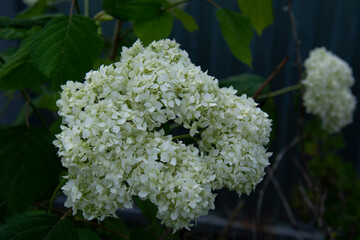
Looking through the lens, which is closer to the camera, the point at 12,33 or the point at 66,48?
the point at 66,48

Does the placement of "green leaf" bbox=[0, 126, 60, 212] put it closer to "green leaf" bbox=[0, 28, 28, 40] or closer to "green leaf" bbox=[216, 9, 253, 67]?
"green leaf" bbox=[0, 28, 28, 40]

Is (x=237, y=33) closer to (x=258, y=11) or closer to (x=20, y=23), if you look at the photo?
(x=258, y=11)

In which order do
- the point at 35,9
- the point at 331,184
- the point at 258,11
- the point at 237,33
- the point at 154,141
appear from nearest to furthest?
the point at 154,141, the point at 237,33, the point at 258,11, the point at 35,9, the point at 331,184

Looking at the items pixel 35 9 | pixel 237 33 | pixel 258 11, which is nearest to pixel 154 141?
pixel 237 33

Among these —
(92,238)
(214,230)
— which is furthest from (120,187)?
(214,230)

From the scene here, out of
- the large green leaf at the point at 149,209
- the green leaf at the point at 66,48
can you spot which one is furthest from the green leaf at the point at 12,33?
the large green leaf at the point at 149,209

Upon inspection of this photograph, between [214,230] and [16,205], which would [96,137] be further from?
[214,230]

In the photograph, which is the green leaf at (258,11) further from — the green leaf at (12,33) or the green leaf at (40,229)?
the green leaf at (40,229)
